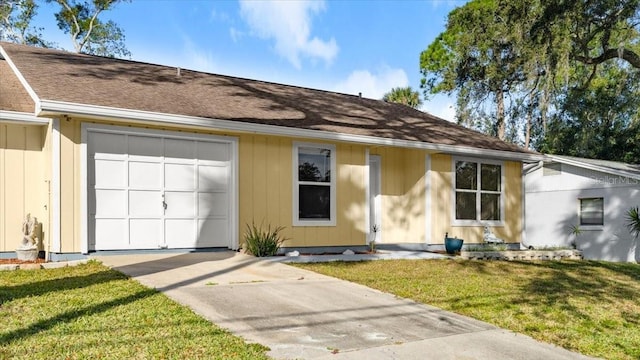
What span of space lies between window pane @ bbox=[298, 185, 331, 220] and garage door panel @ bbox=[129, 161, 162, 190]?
305cm

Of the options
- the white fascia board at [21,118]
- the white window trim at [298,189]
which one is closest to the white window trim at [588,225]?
the white window trim at [298,189]

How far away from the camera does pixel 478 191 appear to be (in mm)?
13914

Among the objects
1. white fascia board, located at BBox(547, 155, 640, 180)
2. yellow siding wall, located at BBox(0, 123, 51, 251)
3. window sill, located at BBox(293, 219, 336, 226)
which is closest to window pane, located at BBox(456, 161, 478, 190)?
white fascia board, located at BBox(547, 155, 640, 180)

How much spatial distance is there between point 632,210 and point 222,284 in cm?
1424

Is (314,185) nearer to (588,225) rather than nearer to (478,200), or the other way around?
(478,200)

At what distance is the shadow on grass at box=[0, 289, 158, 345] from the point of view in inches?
175

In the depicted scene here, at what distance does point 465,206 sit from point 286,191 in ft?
17.4

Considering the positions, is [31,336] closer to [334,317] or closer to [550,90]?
[334,317]

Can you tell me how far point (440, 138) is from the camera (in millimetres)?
13273

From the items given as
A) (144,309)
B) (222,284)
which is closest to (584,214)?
(222,284)

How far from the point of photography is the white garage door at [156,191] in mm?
9266

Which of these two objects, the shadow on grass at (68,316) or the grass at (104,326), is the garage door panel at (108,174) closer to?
the grass at (104,326)

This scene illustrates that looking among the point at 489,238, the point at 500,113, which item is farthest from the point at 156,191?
the point at 500,113

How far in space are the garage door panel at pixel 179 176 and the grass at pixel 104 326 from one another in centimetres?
347
